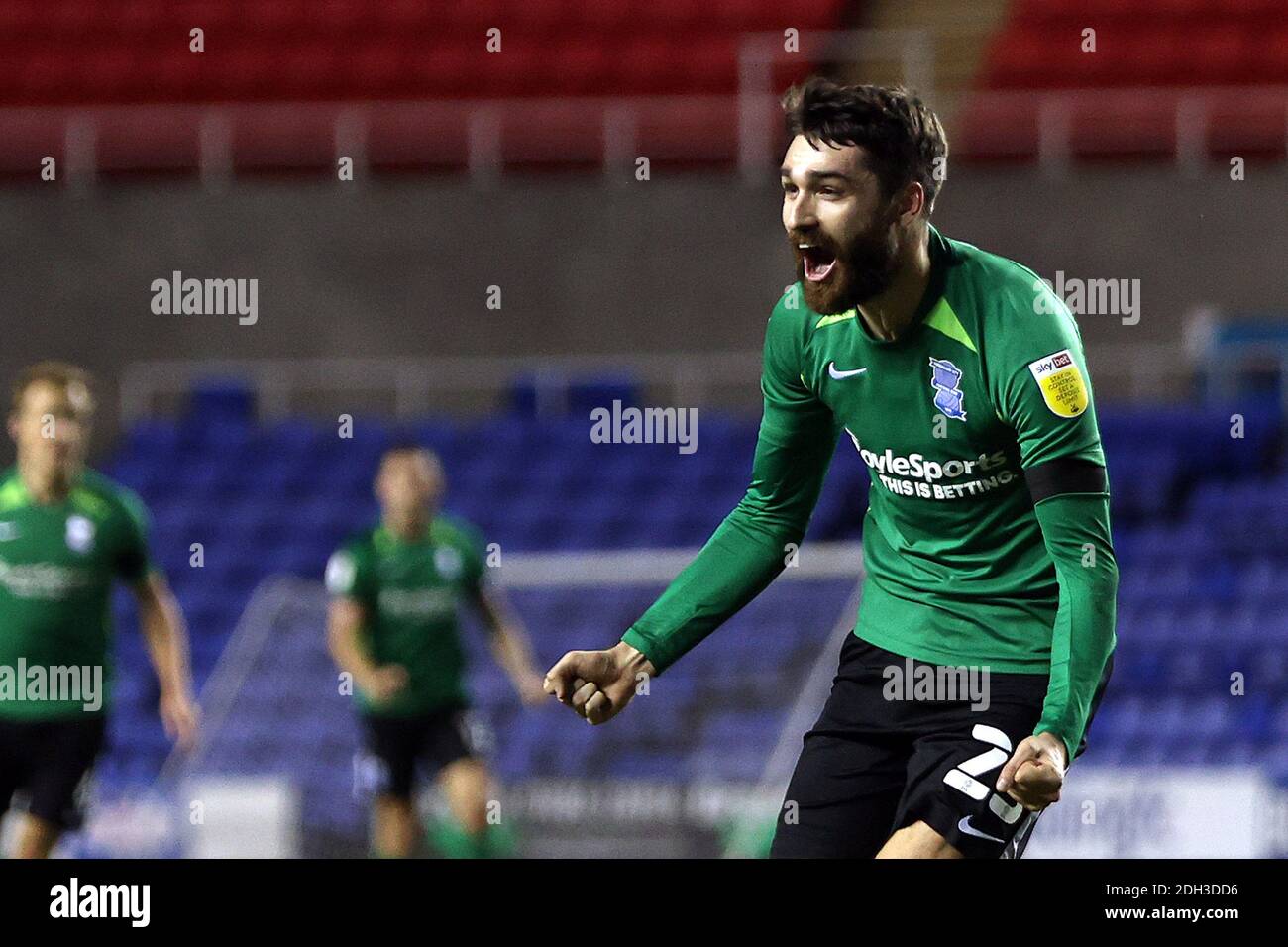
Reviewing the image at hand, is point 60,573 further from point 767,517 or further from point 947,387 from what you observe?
point 947,387

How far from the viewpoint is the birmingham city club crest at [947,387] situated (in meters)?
4.04

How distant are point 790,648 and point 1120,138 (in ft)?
14.9

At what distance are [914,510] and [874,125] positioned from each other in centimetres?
78

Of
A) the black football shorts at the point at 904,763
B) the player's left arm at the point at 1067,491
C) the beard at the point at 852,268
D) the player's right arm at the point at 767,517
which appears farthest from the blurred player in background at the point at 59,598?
the player's left arm at the point at 1067,491

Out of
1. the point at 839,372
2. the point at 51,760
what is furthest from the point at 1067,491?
the point at 51,760

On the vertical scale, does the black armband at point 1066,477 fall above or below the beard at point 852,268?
below

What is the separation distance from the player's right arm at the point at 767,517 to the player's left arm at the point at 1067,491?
1.62 feet

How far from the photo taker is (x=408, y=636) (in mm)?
8875

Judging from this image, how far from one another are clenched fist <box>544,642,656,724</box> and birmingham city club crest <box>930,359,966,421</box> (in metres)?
0.80

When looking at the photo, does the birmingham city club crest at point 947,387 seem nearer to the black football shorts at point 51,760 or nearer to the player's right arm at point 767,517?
the player's right arm at point 767,517

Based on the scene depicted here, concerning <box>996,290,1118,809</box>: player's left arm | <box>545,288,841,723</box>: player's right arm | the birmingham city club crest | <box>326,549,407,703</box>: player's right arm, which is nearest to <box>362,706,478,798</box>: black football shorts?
<box>326,549,407,703</box>: player's right arm

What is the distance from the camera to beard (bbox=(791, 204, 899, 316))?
396 cm

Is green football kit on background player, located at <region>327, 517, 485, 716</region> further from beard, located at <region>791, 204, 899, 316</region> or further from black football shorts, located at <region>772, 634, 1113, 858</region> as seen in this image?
beard, located at <region>791, 204, 899, 316</region>

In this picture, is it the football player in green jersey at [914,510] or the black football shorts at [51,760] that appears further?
the black football shorts at [51,760]
